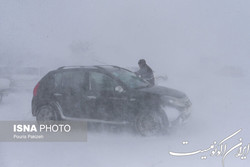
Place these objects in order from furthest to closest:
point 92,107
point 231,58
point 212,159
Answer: point 231,58
point 92,107
point 212,159

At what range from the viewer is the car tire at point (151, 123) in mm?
2910

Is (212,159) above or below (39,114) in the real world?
below

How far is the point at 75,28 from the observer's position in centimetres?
342

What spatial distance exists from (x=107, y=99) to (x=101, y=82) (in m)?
0.25

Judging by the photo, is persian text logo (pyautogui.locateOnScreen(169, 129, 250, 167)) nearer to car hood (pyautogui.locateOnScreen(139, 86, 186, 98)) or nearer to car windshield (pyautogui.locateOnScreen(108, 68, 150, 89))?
car hood (pyautogui.locateOnScreen(139, 86, 186, 98))

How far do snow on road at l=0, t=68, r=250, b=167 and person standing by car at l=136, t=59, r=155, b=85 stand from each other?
19 centimetres

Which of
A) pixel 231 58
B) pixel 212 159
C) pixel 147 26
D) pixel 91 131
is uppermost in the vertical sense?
pixel 147 26

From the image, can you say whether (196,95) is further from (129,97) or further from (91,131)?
(91,131)

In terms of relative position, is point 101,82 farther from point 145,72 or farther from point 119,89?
point 145,72

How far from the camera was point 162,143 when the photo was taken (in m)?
2.90

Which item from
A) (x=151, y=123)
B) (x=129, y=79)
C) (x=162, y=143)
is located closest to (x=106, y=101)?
(x=129, y=79)

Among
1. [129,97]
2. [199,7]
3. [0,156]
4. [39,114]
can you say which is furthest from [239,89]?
[0,156]

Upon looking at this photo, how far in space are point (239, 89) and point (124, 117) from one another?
55.3 inches

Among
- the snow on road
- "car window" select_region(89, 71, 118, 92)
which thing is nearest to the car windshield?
"car window" select_region(89, 71, 118, 92)
